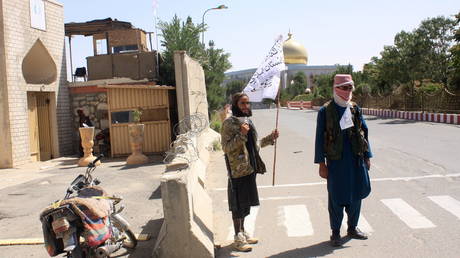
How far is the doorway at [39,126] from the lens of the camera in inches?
604

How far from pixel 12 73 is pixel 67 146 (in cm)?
391

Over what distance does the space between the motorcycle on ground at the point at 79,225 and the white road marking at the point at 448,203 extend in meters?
4.49

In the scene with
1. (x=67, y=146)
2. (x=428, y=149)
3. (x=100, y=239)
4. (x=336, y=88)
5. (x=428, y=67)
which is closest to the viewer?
(x=100, y=239)

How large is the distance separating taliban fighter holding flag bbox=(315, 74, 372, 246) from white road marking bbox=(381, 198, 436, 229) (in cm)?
114

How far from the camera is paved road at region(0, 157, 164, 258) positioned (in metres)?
6.25

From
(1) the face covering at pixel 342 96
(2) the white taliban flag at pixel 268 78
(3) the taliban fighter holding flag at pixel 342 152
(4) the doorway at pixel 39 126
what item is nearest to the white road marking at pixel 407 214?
(3) the taliban fighter holding flag at pixel 342 152

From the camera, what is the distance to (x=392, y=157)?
39.1 ft

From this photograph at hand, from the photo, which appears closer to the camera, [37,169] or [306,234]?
[306,234]

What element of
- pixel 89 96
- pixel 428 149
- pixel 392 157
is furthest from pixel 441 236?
pixel 89 96

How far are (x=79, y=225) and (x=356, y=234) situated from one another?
10.1 ft

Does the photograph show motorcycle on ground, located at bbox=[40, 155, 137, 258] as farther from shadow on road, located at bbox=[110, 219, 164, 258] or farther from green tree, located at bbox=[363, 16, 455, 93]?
green tree, located at bbox=[363, 16, 455, 93]

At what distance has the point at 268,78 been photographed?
588 centimetres

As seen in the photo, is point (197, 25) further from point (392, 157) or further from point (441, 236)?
point (441, 236)

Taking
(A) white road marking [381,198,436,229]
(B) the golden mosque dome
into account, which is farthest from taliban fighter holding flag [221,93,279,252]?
(B) the golden mosque dome
